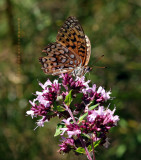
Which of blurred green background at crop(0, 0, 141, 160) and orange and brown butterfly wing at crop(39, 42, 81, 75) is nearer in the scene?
orange and brown butterfly wing at crop(39, 42, 81, 75)

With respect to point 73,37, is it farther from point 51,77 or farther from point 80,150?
point 51,77

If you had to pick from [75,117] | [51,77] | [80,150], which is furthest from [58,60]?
[51,77]

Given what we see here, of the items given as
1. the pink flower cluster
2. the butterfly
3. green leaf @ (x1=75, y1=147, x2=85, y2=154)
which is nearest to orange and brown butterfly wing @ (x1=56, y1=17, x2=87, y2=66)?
the butterfly

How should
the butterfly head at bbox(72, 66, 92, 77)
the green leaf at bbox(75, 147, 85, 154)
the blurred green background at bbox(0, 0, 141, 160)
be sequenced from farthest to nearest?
the blurred green background at bbox(0, 0, 141, 160) → the butterfly head at bbox(72, 66, 92, 77) → the green leaf at bbox(75, 147, 85, 154)

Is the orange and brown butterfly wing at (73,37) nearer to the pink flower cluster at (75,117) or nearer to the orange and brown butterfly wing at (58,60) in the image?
the orange and brown butterfly wing at (58,60)

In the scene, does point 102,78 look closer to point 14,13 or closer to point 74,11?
point 74,11

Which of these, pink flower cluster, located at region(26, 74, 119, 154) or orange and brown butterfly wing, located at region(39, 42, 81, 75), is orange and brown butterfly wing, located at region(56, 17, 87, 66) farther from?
pink flower cluster, located at region(26, 74, 119, 154)

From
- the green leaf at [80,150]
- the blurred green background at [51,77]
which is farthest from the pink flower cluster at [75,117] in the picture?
the blurred green background at [51,77]
